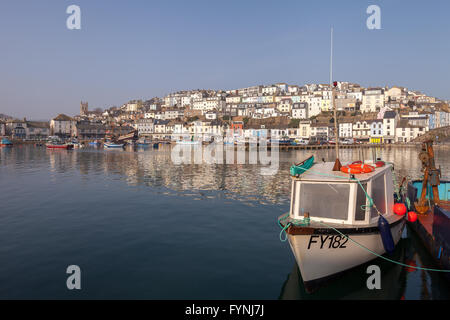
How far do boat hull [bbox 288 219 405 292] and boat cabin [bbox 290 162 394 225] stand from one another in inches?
23.2

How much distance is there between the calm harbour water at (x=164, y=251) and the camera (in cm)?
1044

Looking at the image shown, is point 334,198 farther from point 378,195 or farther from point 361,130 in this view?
point 361,130

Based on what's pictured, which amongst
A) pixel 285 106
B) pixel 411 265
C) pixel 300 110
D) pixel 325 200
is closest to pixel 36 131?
pixel 285 106

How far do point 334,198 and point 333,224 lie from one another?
93 centimetres

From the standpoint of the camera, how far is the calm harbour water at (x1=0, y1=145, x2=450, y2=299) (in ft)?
34.2

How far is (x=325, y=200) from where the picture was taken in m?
10.8

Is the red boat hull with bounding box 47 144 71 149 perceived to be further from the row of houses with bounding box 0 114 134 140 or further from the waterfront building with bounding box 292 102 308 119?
the waterfront building with bounding box 292 102 308 119

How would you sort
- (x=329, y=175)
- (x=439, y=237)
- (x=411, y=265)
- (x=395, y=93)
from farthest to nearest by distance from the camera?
(x=395, y=93) → (x=411, y=265) → (x=439, y=237) → (x=329, y=175)

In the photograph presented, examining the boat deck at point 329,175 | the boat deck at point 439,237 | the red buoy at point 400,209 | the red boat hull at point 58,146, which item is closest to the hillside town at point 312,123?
the red boat hull at point 58,146

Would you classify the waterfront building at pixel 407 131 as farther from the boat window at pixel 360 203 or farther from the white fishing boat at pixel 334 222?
the boat window at pixel 360 203

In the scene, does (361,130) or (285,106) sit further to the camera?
(285,106)

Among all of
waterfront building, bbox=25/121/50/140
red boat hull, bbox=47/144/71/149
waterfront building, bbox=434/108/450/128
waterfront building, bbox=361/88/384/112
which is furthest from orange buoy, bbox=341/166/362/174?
waterfront building, bbox=25/121/50/140

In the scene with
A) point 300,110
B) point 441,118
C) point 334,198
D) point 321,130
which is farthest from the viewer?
point 300,110
